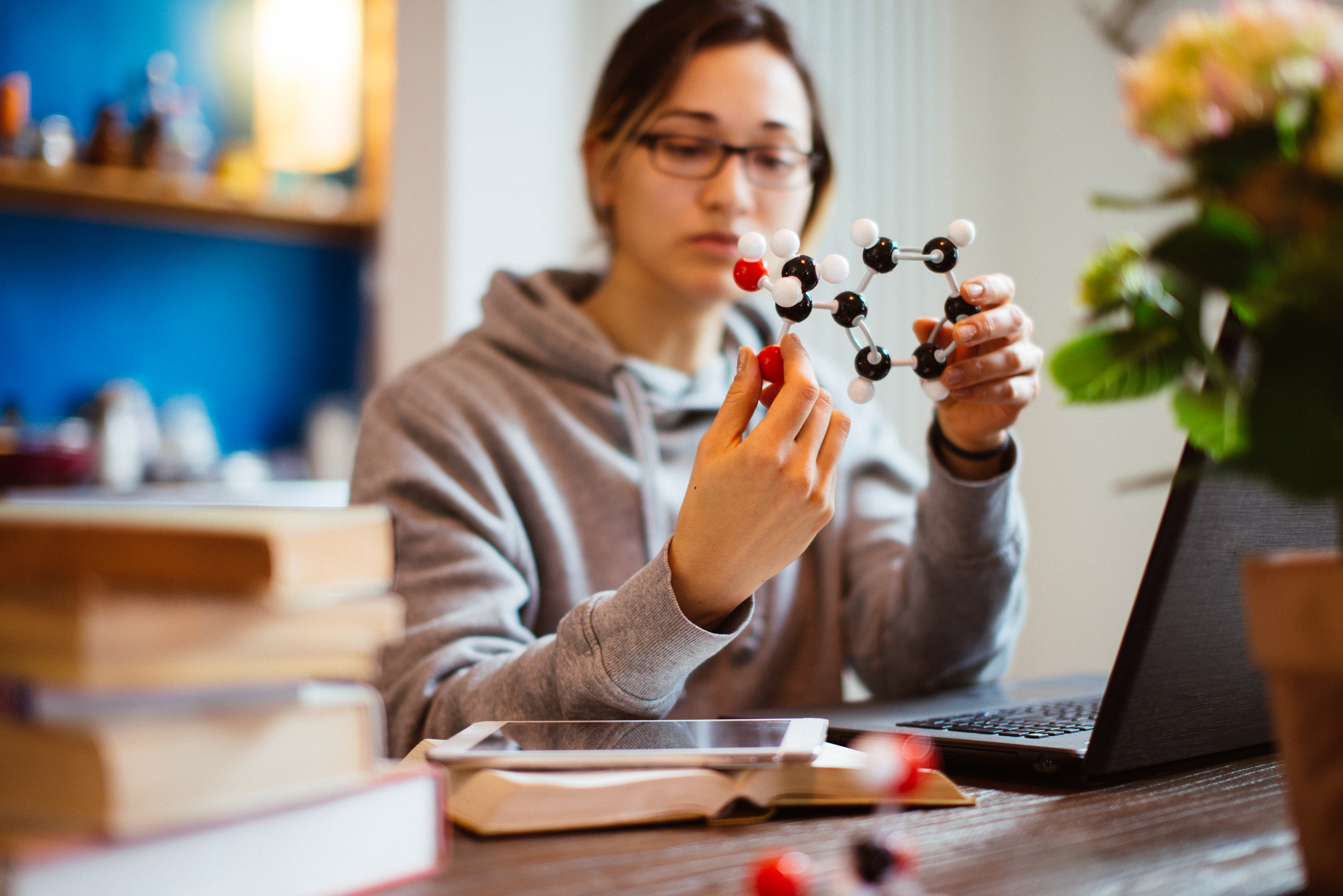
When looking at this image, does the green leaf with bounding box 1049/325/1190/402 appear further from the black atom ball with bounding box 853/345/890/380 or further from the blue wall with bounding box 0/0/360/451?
the blue wall with bounding box 0/0/360/451

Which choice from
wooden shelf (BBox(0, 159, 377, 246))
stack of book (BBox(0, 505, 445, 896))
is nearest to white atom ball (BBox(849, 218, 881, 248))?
stack of book (BBox(0, 505, 445, 896))

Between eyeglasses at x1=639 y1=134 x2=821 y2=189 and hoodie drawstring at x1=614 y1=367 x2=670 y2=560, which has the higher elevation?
eyeglasses at x1=639 y1=134 x2=821 y2=189

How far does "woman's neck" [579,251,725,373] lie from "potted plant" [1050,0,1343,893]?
0.92 meters

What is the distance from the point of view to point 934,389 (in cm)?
89

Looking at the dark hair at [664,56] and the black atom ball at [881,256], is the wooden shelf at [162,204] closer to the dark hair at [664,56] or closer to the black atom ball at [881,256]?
the dark hair at [664,56]

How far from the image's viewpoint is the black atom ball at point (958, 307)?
0.88 meters

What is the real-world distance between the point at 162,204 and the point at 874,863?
2555mm

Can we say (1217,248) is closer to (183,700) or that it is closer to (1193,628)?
(1193,628)

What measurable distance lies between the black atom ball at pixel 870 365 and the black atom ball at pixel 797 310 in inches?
2.2

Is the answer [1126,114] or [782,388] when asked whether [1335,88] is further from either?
[782,388]

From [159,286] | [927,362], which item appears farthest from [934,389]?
[159,286]

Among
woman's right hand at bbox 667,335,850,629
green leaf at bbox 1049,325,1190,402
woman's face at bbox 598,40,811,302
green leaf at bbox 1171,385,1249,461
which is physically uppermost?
woman's face at bbox 598,40,811,302

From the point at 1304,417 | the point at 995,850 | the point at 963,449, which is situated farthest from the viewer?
the point at 963,449

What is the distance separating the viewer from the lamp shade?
2.71 meters
